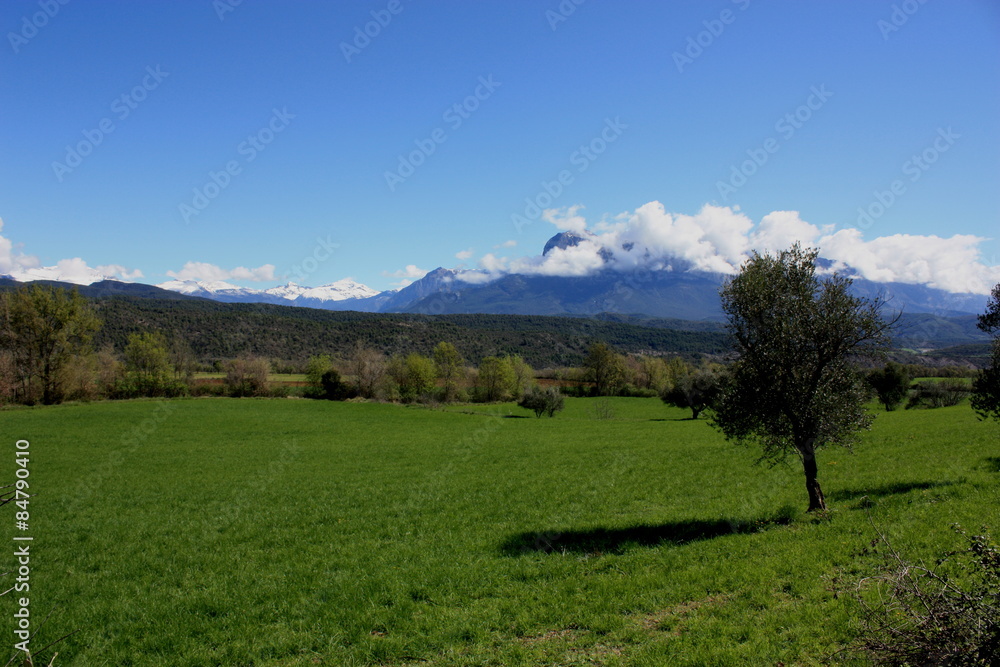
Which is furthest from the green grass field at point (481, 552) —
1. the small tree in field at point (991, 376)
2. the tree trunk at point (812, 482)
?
the small tree in field at point (991, 376)

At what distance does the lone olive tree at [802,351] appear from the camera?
43.1 ft

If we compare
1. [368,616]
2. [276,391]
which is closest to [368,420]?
[276,391]

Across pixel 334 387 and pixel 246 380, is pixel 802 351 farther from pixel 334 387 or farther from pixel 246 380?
pixel 246 380

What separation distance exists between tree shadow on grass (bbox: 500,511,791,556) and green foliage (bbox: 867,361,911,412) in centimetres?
6354

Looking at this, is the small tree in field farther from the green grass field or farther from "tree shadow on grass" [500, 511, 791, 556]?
"tree shadow on grass" [500, 511, 791, 556]

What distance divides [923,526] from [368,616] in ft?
39.7

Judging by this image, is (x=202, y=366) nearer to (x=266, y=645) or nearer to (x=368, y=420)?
(x=368, y=420)

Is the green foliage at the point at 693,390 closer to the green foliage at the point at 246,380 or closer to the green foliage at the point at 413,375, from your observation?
the green foliage at the point at 413,375

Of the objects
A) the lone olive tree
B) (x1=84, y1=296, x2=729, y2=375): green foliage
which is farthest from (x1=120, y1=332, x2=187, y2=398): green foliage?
the lone olive tree

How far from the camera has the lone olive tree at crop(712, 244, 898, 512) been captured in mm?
13133

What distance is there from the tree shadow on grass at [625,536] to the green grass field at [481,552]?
0.08m

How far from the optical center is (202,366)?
374 ft

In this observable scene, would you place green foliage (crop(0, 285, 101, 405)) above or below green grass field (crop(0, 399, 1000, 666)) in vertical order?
above

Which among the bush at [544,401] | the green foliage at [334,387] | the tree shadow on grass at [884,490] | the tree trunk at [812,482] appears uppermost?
the tree trunk at [812,482]
